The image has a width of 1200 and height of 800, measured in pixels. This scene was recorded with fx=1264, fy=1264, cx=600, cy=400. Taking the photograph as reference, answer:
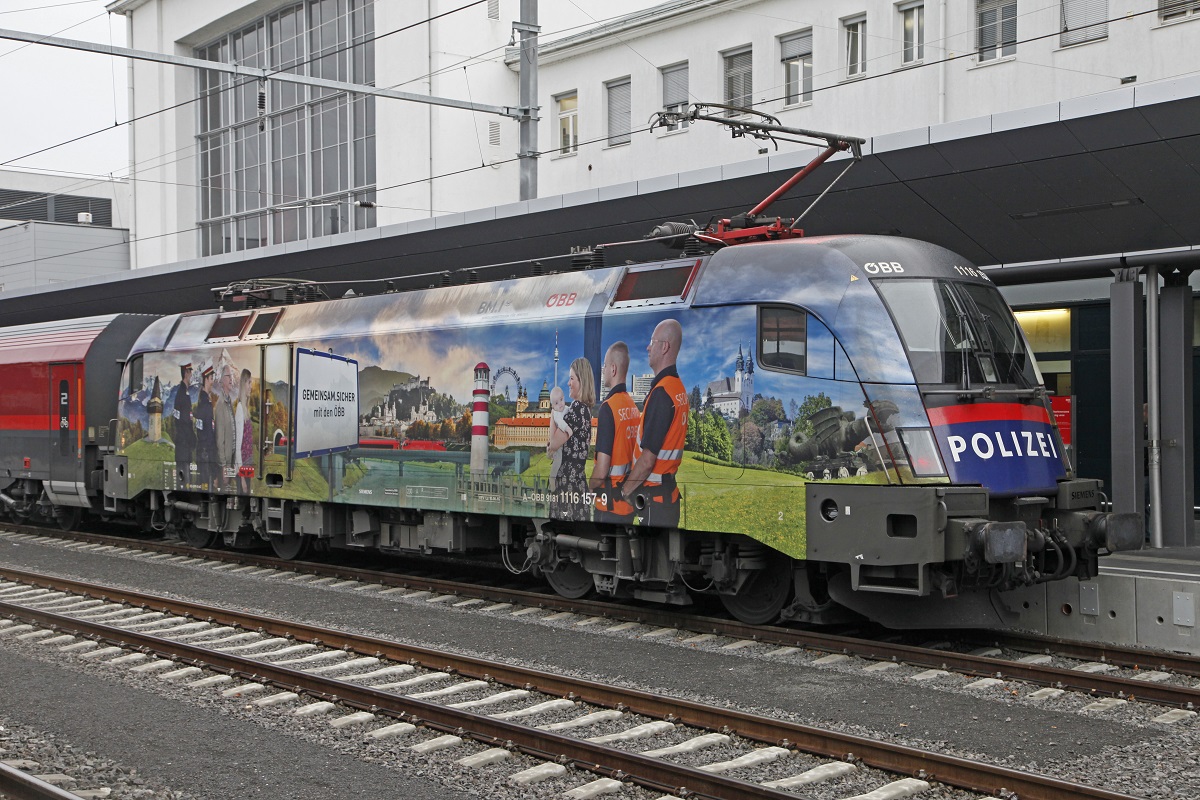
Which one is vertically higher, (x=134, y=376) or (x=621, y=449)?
(x=134, y=376)

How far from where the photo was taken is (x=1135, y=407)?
14086mm

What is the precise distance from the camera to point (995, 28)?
876 inches

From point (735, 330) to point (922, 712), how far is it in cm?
362

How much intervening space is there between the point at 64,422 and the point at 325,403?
6764mm

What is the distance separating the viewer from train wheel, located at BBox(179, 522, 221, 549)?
1756 cm

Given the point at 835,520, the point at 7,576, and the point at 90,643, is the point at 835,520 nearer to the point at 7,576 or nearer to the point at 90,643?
the point at 90,643

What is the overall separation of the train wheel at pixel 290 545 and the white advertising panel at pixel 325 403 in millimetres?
1463

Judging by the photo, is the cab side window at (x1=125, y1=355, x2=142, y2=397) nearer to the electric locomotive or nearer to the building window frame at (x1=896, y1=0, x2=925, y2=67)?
the electric locomotive

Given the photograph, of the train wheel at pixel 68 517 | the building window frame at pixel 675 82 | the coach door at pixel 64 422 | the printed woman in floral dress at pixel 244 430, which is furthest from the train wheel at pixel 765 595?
the building window frame at pixel 675 82

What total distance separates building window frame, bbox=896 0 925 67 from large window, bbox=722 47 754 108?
3.64 metres

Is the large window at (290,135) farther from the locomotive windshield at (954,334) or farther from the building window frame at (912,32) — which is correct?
the locomotive windshield at (954,334)

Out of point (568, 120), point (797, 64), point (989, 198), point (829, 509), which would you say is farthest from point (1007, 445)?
point (568, 120)

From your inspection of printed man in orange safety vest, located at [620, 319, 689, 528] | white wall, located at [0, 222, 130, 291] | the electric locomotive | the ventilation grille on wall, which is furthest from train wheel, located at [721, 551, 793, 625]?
the ventilation grille on wall

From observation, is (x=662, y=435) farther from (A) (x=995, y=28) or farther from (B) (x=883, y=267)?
(A) (x=995, y=28)
